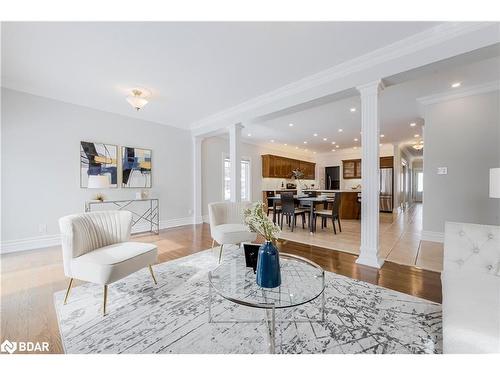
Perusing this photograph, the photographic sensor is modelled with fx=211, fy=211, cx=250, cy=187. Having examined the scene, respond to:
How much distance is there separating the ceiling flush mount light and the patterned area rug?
2.75 meters

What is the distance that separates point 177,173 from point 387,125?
5781 millimetres

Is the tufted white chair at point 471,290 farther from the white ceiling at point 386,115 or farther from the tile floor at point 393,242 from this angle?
the white ceiling at point 386,115

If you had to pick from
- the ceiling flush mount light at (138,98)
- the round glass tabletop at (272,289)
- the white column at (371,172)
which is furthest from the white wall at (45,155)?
the white column at (371,172)

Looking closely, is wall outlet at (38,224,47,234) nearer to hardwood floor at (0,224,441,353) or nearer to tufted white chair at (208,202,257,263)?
hardwood floor at (0,224,441,353)

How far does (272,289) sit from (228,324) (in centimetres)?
48

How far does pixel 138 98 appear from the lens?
3.48 m

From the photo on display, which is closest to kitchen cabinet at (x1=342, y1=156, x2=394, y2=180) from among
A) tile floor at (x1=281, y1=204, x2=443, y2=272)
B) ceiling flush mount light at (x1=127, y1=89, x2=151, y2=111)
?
tile floor at (x1=281, y1=204, x2=443, y2=272)

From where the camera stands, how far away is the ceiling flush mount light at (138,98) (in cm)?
346

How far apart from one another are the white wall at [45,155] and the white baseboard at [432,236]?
244 inches

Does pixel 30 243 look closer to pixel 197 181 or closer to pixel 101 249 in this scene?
pixel 101 249

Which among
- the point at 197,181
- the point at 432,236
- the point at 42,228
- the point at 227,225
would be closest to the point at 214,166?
the point at 197,181

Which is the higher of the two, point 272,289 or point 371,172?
point 371,172
